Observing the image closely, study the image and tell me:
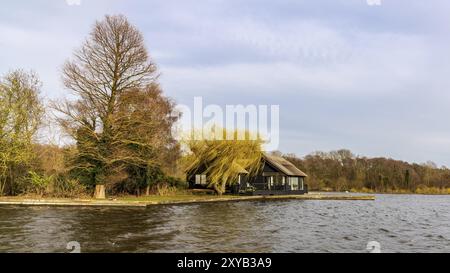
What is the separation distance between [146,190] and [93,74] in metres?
11.4

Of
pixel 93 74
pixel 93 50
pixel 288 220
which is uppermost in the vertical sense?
pixel 93 50

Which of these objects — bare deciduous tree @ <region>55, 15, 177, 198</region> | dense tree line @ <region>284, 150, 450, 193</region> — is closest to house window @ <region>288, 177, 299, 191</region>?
bare deciduous tree @ <region>55, 15, 177, 198</region>

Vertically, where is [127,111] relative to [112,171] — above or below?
above

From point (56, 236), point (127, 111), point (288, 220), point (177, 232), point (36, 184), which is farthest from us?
point (127, 111)

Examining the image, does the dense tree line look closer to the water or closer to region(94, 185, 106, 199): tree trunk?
region(94, 185, 106, 199): tree trunk

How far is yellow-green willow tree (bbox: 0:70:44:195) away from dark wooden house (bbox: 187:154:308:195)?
17.9 meters

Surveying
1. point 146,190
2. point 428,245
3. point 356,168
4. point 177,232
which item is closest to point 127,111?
point 146,190

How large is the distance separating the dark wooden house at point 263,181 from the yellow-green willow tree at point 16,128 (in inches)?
707

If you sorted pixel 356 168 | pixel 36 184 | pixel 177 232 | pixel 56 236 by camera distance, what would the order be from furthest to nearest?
pixel 356 168
pixel 36 184
pixel 177 232
pixel 56 236

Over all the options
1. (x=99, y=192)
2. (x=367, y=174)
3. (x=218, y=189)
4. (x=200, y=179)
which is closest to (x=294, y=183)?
(x=200, y=179)

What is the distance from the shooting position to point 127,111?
1211 inches

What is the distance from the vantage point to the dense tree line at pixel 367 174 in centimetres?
8188

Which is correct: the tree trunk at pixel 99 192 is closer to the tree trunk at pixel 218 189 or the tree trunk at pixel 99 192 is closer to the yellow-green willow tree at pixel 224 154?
the yellow-green willow tree at pixel 224 154
